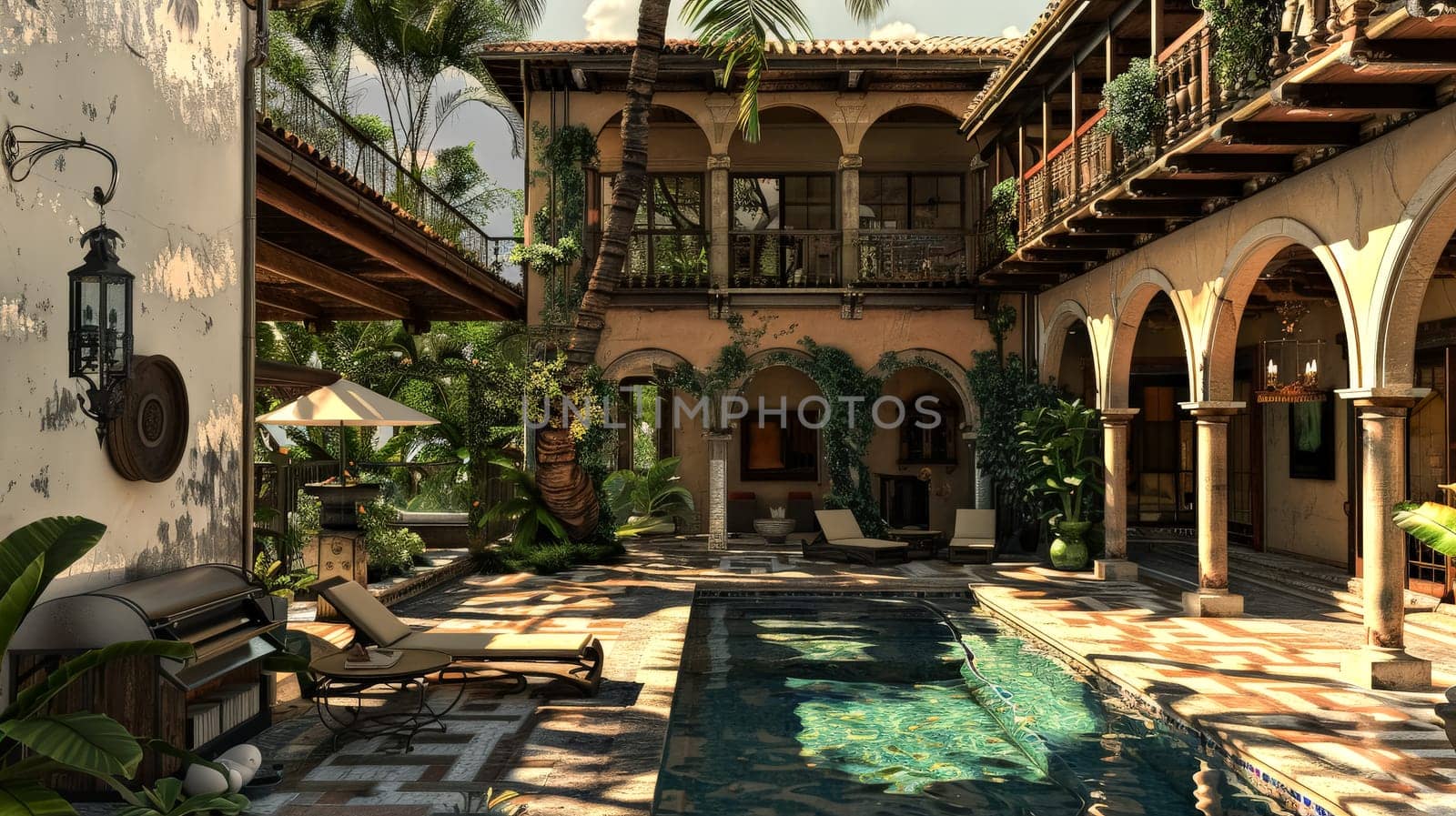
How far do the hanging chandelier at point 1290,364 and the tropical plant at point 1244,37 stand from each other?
4.99m

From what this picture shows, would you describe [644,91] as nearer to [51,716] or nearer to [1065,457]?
[1065,457]

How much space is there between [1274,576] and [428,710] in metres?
10.9

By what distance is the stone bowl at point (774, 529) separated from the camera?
18.0 meters

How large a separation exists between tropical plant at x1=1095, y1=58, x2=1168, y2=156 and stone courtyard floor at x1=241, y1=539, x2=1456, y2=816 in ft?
14.2

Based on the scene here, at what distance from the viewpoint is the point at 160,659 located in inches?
199

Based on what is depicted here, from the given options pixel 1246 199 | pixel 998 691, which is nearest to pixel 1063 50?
pixel 1246 199

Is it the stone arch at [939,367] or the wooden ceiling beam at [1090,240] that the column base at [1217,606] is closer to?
the wooden ceiling beam at [1090,240]

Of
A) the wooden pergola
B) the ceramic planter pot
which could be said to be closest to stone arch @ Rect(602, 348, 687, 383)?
the wooden pergola

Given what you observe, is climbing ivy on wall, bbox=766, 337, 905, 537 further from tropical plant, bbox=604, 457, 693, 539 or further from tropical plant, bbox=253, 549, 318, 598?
tropical plant, bbox=253, 549, 318, 598

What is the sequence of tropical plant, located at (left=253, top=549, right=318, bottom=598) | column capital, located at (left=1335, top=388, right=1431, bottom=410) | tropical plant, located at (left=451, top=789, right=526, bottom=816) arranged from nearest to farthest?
tropical plant, located at (left=451, top=789, right=526, bottom=816) → column capital, located at (left=1335, top=388, right=1431, bottom=410) → tropical plant, located at (left=253, top=549, right=318, bottom=598)

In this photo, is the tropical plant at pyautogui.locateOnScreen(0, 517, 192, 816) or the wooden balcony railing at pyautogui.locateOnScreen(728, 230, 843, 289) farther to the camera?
the wooden balcony railing at pyautogui.locateOnScreen(728, 230, 843, 289)

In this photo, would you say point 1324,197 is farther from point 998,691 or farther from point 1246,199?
point 998,691

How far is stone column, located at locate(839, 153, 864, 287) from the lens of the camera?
680 inches

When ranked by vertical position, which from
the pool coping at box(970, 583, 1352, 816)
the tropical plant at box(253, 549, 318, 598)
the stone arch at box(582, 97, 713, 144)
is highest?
the stone arch at box(582, 97, 713, 144)
